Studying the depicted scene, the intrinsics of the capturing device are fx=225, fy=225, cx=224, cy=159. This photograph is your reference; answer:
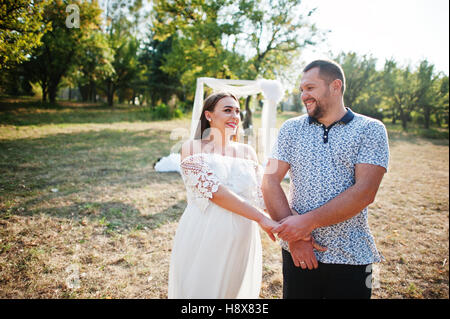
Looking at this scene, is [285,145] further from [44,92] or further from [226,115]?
[44,92]

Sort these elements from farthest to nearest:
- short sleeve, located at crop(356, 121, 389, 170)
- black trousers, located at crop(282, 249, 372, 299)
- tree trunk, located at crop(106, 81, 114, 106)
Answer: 1. tree trunk, located at crop(106, 81, 114, 106)
2. black trousers, located at crop(282, 249, 372, 299)
3. short sleeve, located at crop(356, 121, 389, 170)

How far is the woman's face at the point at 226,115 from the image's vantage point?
7.48 feet

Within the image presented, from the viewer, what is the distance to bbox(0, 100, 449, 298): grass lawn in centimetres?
308

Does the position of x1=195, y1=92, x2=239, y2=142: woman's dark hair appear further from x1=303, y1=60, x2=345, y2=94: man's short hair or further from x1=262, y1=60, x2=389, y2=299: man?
x1=303, y1=60, x2=345, y2=94: man's short hair

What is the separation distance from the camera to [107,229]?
4.35 meters

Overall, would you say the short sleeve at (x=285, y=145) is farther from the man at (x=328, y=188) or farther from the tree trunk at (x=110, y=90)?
the tree trunk at (x=110, y=90)

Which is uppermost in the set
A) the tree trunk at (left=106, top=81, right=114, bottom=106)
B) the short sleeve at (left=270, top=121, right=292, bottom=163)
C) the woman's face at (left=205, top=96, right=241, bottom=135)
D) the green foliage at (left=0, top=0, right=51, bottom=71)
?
the tree trunk at (left=106, top=81, right=114, bottom=106)

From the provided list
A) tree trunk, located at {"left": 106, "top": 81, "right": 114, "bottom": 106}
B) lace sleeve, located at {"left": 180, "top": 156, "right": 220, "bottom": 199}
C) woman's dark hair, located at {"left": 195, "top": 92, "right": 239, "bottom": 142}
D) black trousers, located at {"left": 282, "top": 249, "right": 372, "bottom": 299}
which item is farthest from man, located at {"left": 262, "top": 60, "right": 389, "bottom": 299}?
tree trunk, located at {"left": 106, "top": 81, "right": 114, "bottom": 106}

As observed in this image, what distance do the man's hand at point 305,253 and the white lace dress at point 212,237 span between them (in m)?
0.49

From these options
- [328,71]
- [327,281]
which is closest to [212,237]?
[327,281]

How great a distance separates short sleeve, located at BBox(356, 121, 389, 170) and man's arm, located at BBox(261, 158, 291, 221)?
601mm

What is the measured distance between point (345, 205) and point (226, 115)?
133cm

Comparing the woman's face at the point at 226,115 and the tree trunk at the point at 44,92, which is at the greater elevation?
the tree trunk at the point at 44,92

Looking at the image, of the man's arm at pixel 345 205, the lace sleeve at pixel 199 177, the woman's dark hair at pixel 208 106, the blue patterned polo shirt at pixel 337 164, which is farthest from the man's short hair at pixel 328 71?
the lace sleeve at pixel 199 177
